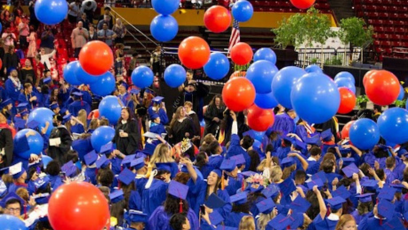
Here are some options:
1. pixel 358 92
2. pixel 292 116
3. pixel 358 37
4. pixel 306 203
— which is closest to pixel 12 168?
pixel 306 203

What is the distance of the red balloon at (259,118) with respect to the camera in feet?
33.1

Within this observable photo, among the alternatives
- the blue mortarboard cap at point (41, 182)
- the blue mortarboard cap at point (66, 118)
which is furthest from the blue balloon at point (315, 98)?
the blue mortarboard cap at point (66, 118)

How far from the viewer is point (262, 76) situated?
31.1ft

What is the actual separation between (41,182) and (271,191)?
2.31m

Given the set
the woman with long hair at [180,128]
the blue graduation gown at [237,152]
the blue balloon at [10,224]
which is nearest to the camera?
the blue balloon at [10,224]

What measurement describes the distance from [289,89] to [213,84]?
28.4 ft

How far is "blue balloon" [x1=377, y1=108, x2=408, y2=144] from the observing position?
8914mm

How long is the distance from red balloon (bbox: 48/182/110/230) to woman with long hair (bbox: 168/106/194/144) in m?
6.39

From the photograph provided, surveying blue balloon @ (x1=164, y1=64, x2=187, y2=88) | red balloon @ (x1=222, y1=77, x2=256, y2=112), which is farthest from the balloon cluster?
red balloon @ (x1=222, y1=77, x2=256, y2=112)

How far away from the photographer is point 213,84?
16828 mm

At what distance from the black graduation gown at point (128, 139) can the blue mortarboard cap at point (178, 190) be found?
4112 mm

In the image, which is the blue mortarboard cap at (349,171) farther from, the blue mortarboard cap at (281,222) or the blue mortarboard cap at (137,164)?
the blue mortarboard cap at (137,164)

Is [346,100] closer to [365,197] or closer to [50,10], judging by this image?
[365,197]

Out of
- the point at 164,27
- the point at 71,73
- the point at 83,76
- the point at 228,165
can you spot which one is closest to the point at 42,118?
the point at 83,76
